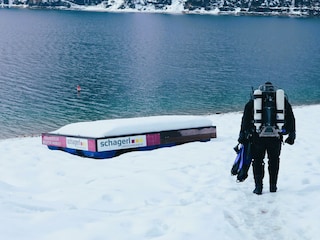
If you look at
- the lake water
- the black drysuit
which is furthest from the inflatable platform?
the lake water

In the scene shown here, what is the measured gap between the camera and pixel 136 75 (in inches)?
2456

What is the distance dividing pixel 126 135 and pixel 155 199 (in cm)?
797

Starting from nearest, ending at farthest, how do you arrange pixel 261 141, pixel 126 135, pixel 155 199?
pixel 155 199
pixel 261 141
pixel 126 135

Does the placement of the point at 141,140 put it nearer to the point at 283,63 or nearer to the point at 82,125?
the point at 82,125

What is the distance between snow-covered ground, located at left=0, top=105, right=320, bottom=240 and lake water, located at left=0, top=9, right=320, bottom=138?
20.9 metres

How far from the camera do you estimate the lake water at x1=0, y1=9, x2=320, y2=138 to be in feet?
138

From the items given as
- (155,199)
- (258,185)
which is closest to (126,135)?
(155,199)

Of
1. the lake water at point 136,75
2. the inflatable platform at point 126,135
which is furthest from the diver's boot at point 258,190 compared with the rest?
the lake water at point 136,75

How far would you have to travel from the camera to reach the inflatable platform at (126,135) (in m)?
17.7

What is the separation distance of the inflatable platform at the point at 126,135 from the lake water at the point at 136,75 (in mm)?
15778

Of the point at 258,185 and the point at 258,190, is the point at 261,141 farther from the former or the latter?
the point at 258,190

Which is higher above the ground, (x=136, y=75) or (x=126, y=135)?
(x=126, y=135)

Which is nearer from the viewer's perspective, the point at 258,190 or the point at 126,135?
the point at 258,190

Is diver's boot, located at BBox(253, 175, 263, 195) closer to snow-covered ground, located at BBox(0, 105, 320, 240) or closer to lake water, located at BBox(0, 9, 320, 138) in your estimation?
snow-covered ground, located at BBox(0, 105, 320, 240)
